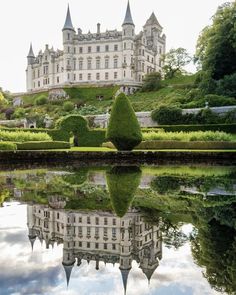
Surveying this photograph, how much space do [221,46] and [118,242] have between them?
35.8 meters

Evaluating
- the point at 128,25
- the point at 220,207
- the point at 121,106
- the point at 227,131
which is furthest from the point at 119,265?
the point at 128,25

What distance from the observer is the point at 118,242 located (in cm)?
513

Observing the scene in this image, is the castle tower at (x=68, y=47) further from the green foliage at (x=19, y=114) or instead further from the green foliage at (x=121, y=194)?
the green foliage at (x=121, y=194)

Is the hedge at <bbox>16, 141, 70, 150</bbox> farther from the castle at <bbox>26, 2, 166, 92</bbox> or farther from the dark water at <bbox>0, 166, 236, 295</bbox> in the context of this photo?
the castle at <bbox>26, 2, 166, 92</bbox>

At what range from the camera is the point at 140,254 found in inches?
181

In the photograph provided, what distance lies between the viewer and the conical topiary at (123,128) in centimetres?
1989

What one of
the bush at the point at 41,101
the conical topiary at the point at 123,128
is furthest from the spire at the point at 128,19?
the conical topiary at the point at 123,128

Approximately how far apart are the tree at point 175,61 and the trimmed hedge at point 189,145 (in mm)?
45312

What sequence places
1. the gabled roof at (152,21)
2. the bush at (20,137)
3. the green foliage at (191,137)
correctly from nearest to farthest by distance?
the bush at (20,137) → the green foliage at (191,137) → the gabled roof at (152,21)

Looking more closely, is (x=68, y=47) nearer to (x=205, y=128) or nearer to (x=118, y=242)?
(x=205, y=128)

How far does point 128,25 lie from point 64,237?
6695 cm

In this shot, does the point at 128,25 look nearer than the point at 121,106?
No

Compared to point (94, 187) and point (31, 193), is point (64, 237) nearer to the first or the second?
point (31, 193)

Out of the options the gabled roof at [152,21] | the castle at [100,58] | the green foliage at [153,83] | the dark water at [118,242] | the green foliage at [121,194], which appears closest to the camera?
the dark water at [118,242]
